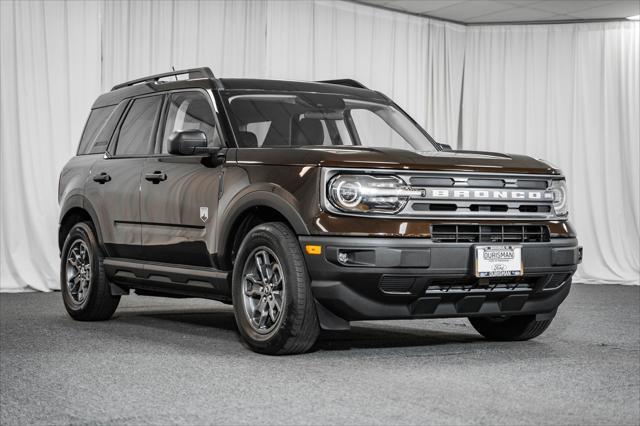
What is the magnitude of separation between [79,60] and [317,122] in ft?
19.8

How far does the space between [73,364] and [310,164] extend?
5.76 ft

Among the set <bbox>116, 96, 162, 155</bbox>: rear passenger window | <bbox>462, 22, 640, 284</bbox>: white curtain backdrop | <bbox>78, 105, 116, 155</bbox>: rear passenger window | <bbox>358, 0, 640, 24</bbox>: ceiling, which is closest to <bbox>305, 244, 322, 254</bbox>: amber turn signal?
<bbox>116, 96, 162, 155</bbox>: rear passenger window

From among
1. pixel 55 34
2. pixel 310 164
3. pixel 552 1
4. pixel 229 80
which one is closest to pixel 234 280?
pixel 310 164

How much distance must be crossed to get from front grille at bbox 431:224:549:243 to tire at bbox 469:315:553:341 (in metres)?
0.74

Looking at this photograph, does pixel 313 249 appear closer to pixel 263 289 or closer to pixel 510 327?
pixel 263 289

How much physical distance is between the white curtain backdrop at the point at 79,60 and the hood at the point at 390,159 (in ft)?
20.9

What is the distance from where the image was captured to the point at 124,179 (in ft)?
25.1

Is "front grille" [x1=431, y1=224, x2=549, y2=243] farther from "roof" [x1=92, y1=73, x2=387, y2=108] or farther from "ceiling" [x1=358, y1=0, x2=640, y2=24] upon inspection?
"ceiling" [x1=358, y1=0, x2=640, y2=24]

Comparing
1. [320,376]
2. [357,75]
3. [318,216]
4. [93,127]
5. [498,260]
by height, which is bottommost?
[320,376]

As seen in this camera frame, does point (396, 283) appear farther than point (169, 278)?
No

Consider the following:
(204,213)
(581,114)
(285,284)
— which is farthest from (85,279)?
(581,114)

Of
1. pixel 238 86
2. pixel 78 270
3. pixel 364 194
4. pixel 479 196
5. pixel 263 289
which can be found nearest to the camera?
pixel 364 194

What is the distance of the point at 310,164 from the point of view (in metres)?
5.81

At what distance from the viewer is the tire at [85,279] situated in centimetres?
799
